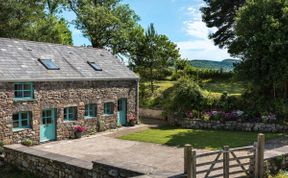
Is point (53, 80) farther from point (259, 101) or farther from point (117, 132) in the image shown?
point (259, 101)

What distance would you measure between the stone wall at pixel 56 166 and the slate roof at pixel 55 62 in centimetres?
430

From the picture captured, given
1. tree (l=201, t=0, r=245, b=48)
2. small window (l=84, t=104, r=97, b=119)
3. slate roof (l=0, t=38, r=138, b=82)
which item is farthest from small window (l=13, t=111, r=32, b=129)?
tree (l=201, t=0, r=245, b=48)

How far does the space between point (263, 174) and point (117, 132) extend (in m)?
13.1

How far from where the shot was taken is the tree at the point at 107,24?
39031 millimetres

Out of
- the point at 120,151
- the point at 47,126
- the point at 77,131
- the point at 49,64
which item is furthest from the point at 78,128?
the point at 120,151

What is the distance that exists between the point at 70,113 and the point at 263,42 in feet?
38.5

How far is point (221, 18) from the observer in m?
41.1

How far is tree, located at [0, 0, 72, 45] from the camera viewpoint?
30.7m

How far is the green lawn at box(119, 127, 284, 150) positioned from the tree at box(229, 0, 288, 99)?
3.33 meters

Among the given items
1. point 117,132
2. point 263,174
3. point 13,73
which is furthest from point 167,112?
point 263,174

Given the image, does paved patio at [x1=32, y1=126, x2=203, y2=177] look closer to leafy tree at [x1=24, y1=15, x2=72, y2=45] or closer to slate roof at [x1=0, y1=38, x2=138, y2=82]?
slate roof at [x1=0, y1=38, x2=138, y2=82]

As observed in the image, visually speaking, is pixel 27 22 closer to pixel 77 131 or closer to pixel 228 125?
pixel 77 131

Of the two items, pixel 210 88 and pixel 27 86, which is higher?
pixel 27 86

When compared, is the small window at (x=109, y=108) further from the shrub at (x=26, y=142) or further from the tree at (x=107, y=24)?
the tree at (x=107, y=24)
